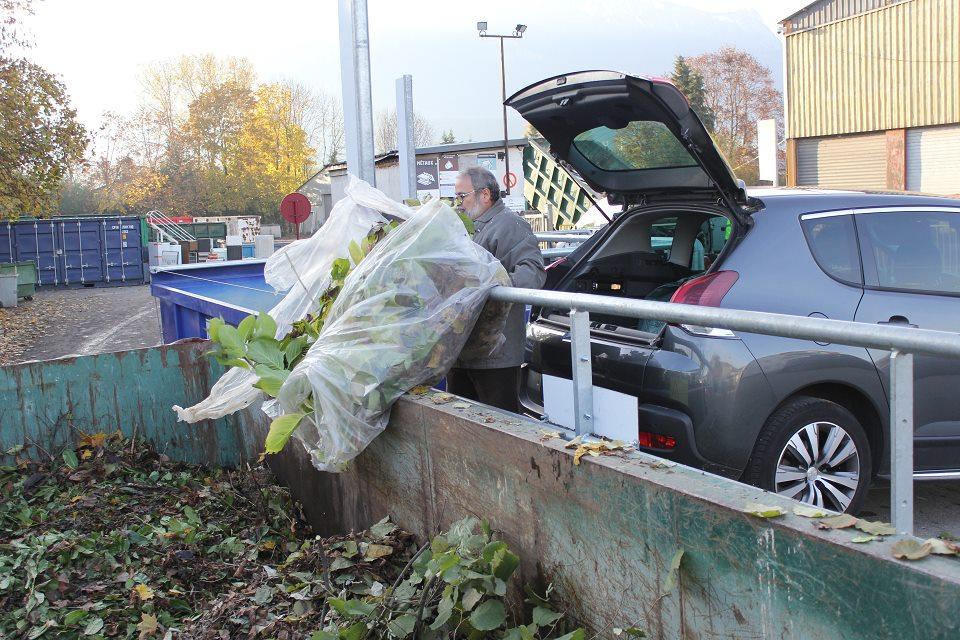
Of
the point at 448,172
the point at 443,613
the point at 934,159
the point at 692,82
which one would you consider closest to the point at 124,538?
the point at 443,613

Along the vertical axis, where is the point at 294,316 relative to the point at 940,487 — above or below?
above

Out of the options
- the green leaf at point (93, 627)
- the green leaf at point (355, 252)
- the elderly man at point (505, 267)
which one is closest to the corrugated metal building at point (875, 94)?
the elderly man at point (505, 267)

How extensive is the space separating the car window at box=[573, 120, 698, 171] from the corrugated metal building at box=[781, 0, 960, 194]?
25913 mm

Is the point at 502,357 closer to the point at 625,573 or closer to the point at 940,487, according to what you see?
the point at 625,573

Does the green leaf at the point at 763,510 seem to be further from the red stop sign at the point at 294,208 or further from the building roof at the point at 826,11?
the building roof at the point at 826,11

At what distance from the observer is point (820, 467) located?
412 cm

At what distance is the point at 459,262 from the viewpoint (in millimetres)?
4031

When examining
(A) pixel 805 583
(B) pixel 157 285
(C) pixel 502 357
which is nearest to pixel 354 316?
(C) pixel 502 357

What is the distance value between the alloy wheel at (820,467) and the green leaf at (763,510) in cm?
181

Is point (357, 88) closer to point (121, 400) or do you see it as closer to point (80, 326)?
point (121, 400)

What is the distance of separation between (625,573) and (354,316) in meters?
1.73

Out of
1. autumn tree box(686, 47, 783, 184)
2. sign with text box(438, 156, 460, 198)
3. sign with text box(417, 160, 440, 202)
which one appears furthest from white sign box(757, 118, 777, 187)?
autumn tree box(686, 47, 783, 184)

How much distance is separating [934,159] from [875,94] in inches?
124

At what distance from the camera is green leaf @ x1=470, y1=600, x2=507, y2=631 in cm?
296
